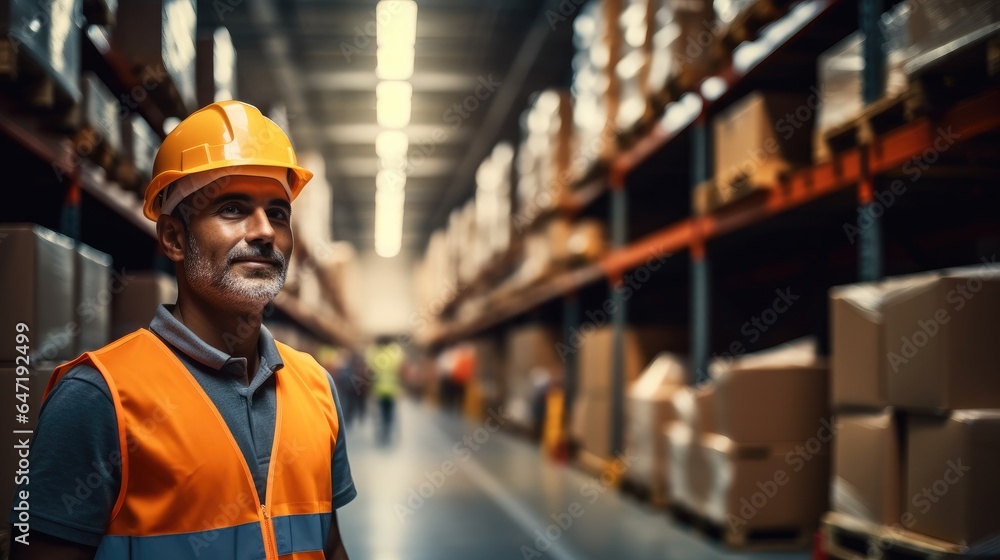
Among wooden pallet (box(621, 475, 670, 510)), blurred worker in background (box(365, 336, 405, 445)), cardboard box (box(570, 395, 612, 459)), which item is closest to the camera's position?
wooden pallet (box(621, 475, 670, 510))

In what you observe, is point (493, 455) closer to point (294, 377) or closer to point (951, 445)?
point (951, 445)

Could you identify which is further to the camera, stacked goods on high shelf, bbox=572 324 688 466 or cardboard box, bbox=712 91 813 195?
stacked goods on high shelf, bbox=572 324 688 466

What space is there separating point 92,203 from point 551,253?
6.37 metres

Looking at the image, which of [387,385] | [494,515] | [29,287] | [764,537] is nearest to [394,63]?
[387,385]

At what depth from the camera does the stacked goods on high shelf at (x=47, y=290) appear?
300 centimetres

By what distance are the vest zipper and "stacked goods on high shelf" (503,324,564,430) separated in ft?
34.1

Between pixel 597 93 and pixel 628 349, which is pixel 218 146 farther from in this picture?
pixel 597 93

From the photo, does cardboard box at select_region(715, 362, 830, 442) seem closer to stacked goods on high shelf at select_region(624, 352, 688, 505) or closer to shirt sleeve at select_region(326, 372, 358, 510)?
stacked goods on high shelf at select_region(624, 352, 688, 505)

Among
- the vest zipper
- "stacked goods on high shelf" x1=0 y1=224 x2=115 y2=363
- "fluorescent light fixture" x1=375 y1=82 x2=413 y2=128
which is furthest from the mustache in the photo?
"fluorescent light fixture" x1=375 y1=82 x2=413 y2=128

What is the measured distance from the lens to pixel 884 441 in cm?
395

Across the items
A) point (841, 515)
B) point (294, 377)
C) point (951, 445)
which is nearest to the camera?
point (294, 377)

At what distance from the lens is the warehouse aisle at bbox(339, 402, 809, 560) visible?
5449 millimetres

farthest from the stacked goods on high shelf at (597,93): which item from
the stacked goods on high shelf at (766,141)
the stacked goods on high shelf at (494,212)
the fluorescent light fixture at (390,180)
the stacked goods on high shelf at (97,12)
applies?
the fluorescent light fixture at (390,180)

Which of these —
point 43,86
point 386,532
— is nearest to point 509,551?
point 386,532
